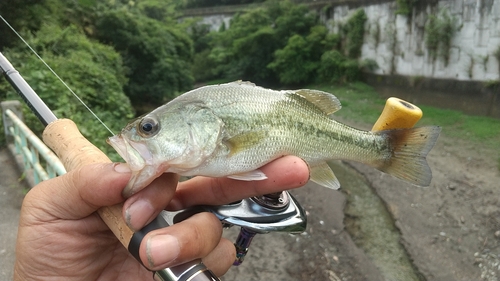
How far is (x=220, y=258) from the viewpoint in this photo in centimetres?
170

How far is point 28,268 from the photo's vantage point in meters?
1.65

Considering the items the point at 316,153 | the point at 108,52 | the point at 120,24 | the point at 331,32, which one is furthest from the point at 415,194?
the point at 331,32

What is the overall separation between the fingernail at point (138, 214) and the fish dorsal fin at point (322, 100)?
0.83 meters

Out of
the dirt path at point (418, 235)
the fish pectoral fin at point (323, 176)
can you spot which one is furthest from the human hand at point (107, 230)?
the dirt path at point (418, 235)

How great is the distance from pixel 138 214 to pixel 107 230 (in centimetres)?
53

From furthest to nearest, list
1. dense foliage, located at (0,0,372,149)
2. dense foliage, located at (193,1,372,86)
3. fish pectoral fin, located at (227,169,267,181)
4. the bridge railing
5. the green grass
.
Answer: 1. dense foliage, located at (193,1,372,86)
2. the green grass
3. dense foliage, located at (0,0,372,149)
4. the bridge railing
5. fish pectoral fin, located at (227,169,267,181)

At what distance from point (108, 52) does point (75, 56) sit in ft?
9.69

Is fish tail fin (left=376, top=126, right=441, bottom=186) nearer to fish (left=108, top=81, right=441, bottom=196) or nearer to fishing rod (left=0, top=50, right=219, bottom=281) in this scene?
fish (left=108, top=81, right=441, bottom=196)

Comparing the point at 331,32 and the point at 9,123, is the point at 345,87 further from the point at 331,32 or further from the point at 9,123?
the point at 9,123

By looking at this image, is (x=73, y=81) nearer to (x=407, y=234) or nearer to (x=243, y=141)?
(x=407, y=234)

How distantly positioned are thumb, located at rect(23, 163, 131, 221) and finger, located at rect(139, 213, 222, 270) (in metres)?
0.24

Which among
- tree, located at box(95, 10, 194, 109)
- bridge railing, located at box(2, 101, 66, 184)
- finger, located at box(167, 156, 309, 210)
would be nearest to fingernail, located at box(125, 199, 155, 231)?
finger, located at box(167, 156, 309, 210)

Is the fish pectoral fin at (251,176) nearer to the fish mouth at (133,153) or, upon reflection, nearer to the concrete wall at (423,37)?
the fish mouth at (133,153)

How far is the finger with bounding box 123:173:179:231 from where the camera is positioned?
4.52 feet
